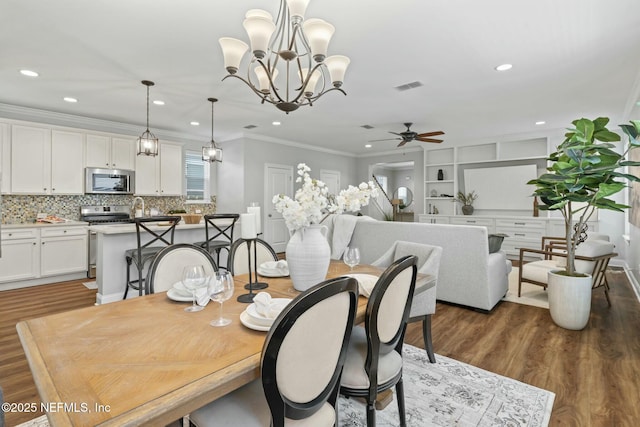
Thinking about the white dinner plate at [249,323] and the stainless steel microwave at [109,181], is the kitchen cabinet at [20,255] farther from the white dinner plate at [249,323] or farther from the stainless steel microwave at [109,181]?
the white dinner plate at [249,323]

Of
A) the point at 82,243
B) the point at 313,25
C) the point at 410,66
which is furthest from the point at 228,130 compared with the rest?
the point at 313,25

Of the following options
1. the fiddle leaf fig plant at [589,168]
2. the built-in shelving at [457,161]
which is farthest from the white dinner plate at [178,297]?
the built-in shelving at [457,161]

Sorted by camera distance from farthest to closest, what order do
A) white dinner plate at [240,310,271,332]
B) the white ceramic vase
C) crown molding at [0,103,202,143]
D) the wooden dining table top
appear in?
crown molding at [0,103,202,143] < the white ceramic vase < white dinner plate at [240,310,271,332] < the wooden dining table top

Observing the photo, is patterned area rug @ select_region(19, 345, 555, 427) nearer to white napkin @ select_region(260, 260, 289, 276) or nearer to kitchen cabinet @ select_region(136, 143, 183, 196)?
white napkin @ select_region(260, 260, 289, 276)

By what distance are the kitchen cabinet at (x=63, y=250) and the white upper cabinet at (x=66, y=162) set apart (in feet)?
2.21

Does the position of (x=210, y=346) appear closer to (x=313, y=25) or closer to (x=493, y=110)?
(x=313, y=25)

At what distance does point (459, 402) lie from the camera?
6.28 ft

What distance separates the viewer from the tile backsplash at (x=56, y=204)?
4661 mm

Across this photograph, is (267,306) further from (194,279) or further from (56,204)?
(56,204)

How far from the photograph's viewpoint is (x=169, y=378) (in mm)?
902

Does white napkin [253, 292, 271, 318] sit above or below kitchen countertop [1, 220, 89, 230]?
below

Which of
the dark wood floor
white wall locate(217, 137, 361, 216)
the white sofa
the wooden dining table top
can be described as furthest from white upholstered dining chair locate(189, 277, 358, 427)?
white wall locate(217, 137, 361, 216)

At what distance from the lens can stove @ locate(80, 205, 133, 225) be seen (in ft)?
16.9

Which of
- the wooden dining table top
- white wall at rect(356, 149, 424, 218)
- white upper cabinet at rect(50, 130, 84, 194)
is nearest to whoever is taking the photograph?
the wooden dining table top
